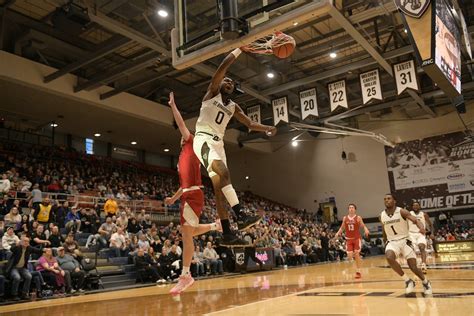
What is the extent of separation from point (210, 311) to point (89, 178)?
1619 cm

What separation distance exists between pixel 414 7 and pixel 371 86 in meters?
9.47

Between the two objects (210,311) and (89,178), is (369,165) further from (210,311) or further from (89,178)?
(210,311)

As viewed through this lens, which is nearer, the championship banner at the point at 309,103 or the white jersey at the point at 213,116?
the white jersey at the point at 213,116

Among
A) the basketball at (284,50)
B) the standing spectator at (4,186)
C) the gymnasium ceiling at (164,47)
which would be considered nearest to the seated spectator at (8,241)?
the standing spectator at (4,186)

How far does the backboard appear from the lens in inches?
199

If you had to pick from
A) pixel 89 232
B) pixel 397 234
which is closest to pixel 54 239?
pixel 89 232

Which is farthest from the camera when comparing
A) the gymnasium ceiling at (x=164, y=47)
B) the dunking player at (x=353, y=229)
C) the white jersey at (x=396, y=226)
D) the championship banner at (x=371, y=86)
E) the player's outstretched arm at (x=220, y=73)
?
the championship banner at (x=371, y=86)

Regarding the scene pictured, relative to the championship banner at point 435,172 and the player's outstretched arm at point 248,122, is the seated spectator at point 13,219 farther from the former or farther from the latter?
the championship banner at point 435,172

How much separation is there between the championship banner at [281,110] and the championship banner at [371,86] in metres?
3.15

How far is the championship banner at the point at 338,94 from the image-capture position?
15.8m

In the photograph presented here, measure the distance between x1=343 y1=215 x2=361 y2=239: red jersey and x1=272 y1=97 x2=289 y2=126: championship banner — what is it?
7.48 m

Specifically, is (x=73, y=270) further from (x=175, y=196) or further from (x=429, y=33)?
(x=429, y=33)

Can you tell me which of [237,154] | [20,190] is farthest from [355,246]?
[237,154]

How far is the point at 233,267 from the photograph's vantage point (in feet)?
48.1
